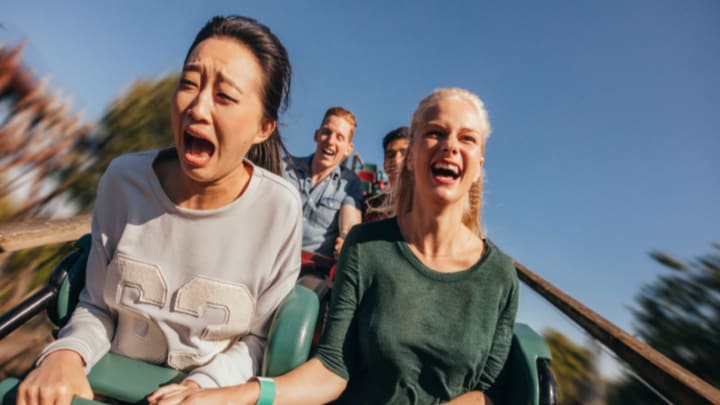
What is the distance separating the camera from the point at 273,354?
0.92 metres

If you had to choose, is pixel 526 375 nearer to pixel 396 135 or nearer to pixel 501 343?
pixel 501 343

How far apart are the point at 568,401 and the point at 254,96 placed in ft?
7.34

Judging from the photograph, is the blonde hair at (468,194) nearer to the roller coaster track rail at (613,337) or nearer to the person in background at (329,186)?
the roller coaster track rail at (613,337)

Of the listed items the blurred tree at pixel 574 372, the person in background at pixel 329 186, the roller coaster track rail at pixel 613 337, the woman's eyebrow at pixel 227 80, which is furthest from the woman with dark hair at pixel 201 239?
the blurred tree at pixel 574 372

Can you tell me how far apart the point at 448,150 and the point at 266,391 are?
70 cm

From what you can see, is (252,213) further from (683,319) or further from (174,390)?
(683,319)

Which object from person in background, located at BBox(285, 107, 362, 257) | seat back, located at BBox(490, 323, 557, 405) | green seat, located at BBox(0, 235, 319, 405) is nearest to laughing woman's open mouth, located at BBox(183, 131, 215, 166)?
green seat, located at BBox(0, 235, 319, 405)

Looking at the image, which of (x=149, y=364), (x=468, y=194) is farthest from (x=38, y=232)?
(x=468, y=194)

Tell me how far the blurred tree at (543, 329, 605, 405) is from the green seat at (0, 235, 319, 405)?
1602 mm

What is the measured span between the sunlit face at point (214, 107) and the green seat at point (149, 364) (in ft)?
1.18

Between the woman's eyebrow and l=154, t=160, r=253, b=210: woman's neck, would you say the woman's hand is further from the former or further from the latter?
the woman's eyebrow

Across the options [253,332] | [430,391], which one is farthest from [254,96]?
[430,391]

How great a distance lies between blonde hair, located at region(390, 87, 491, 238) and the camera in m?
1.13

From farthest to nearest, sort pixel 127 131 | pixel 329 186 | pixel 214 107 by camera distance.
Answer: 1. pixel 127 131
2. pixel 329 186
3. pixel 214 107
